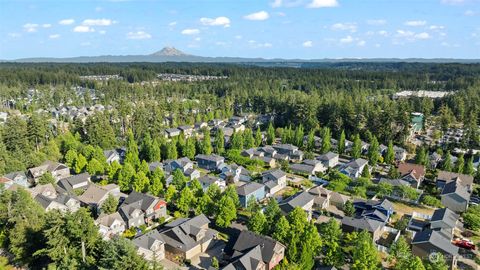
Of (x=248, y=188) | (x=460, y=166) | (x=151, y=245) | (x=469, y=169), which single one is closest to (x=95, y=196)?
(x=151, y=245)

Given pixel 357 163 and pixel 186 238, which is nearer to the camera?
pixel 186 238

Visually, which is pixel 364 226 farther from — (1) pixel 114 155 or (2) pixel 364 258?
(1) pixel 114 155

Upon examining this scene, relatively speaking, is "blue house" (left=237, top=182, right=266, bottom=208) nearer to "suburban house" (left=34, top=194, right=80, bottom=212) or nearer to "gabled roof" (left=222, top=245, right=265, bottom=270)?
→ "gabled roof" (left=222, top=245, right=265, bottom=270)

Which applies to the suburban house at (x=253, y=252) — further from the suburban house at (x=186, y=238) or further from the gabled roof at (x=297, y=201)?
the gabled roof at (x=297, y=201)

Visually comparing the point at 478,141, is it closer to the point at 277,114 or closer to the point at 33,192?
the point at 277,114

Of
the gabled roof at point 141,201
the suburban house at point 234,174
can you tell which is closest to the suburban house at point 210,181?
the suburban house at point 234,174
